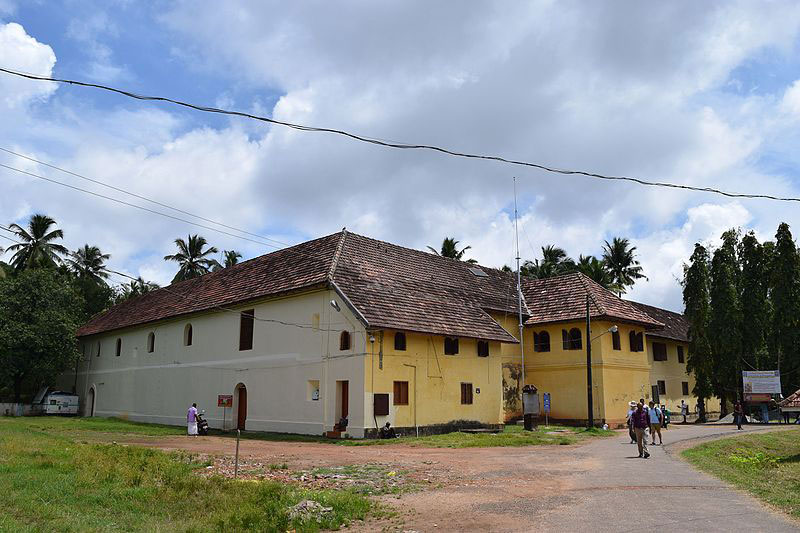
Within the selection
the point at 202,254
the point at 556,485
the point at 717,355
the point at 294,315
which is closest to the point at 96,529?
the point at 556,485

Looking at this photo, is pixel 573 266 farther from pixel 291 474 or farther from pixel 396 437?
pixel 291 474

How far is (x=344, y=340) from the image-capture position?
81.6 ft

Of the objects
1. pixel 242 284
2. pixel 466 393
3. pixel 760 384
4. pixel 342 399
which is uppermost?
pixel 242 284

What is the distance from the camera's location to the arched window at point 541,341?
34.0 metres

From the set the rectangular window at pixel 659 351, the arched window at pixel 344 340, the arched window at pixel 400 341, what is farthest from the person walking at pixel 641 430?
the rectangular window at pixel 659 351

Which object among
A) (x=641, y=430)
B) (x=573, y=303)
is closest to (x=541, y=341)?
(x=573, y=303)

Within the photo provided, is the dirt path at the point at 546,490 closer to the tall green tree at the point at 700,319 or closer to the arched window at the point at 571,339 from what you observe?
the arched window at the point at 571,339

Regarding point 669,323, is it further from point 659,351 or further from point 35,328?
point 35,328

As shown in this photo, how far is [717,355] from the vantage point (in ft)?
120

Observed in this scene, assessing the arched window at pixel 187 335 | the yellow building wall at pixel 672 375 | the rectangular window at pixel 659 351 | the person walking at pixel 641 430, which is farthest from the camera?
the rectangular window at pixel 659 351

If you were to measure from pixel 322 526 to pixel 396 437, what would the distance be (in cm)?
1522

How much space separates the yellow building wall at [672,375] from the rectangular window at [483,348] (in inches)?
626

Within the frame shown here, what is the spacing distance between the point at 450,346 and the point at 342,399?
17.0ft

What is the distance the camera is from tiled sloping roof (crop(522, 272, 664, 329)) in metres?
32.3
